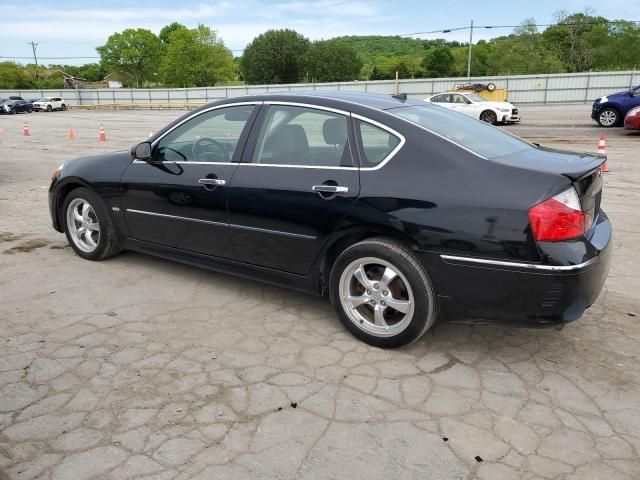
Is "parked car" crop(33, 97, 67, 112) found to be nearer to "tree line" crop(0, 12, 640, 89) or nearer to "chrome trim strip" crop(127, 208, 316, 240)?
"tree line" crop(0, 12, 640, 89)

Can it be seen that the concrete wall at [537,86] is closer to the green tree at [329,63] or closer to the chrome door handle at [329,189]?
the chrome door handle at [329,189]

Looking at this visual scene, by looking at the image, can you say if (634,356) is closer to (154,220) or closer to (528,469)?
(528,469)

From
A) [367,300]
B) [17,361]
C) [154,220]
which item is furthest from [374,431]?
[154,220]

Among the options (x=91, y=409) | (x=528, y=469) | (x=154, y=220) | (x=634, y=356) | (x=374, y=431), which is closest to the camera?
(x=528, y=469)

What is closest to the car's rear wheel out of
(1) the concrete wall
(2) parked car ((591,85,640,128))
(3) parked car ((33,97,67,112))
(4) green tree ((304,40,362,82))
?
(2) parked car ((591,85,640,128))

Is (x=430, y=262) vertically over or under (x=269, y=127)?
under

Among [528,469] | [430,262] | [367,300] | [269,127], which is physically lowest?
[528,469]

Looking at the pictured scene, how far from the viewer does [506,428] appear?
2.79 metres

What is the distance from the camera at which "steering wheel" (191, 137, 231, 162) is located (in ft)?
14.0

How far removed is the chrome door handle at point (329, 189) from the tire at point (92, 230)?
92.6 inches

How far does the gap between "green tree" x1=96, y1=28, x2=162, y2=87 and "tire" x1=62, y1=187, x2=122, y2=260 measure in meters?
111

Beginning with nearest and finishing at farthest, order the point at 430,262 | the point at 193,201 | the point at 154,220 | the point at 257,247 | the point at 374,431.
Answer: the point at 374,431 → the point at 430,262 → the point at 257,247 → the point at 193,201 → the point at 154,220

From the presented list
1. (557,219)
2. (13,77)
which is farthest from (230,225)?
(13,77)

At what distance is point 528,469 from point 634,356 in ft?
4.84
